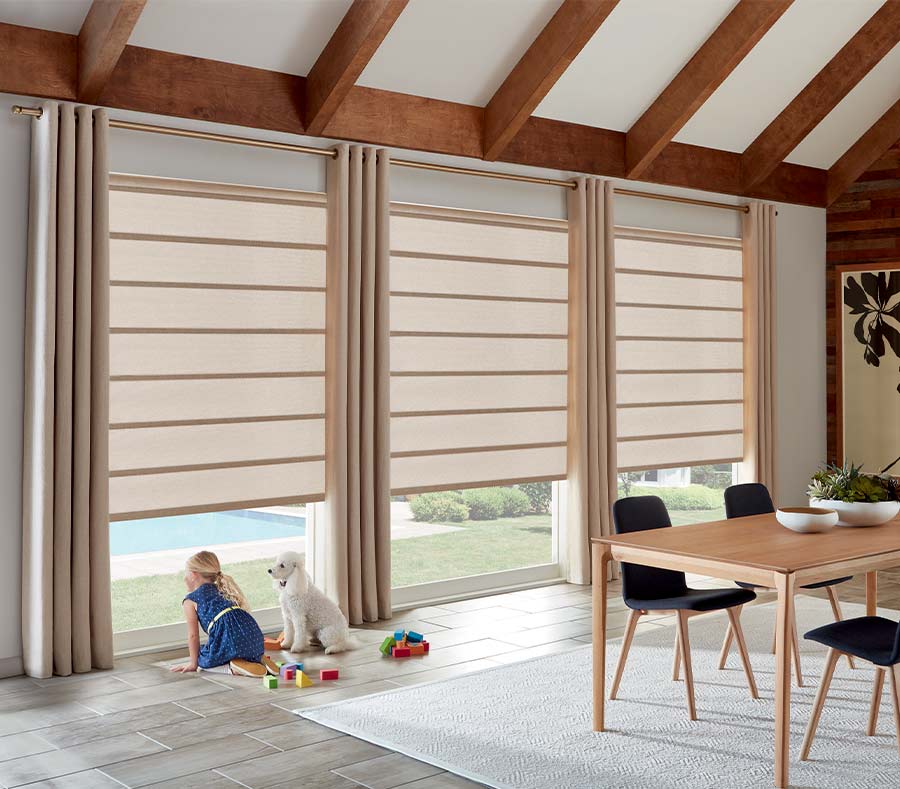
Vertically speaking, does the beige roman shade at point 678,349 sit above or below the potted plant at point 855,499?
above

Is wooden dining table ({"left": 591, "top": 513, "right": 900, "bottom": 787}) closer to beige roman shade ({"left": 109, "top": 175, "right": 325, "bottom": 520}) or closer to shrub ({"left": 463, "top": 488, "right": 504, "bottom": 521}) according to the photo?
beige roman shade ({"left": 109, "top": 175, "right": 325, "bottom": 520})

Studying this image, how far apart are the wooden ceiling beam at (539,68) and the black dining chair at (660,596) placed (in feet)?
8.00

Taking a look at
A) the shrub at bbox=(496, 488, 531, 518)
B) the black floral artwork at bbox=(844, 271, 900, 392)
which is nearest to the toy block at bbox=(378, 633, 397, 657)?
the shrub at bbox=(496, 488, 531, 518)

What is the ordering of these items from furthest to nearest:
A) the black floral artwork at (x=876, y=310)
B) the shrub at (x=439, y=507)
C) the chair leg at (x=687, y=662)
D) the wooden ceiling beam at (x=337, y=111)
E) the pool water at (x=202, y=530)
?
the black floral artwork at (x=876, y=310) → the shrub at (x=439, y=507) → the pool water at (x=202, y=530) → the wooden ceiling beam at (x=337, y=111) → the chair leg at (x=687, y=662)

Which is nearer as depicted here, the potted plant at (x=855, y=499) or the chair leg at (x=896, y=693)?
the chair leg at (x=896, y=693)

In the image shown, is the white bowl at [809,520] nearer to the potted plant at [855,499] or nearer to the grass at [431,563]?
the potted plant at [855,499]

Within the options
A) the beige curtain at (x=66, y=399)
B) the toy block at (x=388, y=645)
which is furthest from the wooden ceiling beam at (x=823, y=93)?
the beige curtain at (x=66, y=399)

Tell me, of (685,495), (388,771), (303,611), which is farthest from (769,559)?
(685,495)

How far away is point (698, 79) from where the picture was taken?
6336mm

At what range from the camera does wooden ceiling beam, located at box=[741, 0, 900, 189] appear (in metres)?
6.71

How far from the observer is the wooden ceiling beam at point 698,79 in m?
5.94

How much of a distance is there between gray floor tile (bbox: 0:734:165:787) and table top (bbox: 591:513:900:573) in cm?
180

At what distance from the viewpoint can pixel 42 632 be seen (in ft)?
14.9

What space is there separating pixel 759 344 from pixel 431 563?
2889mm
